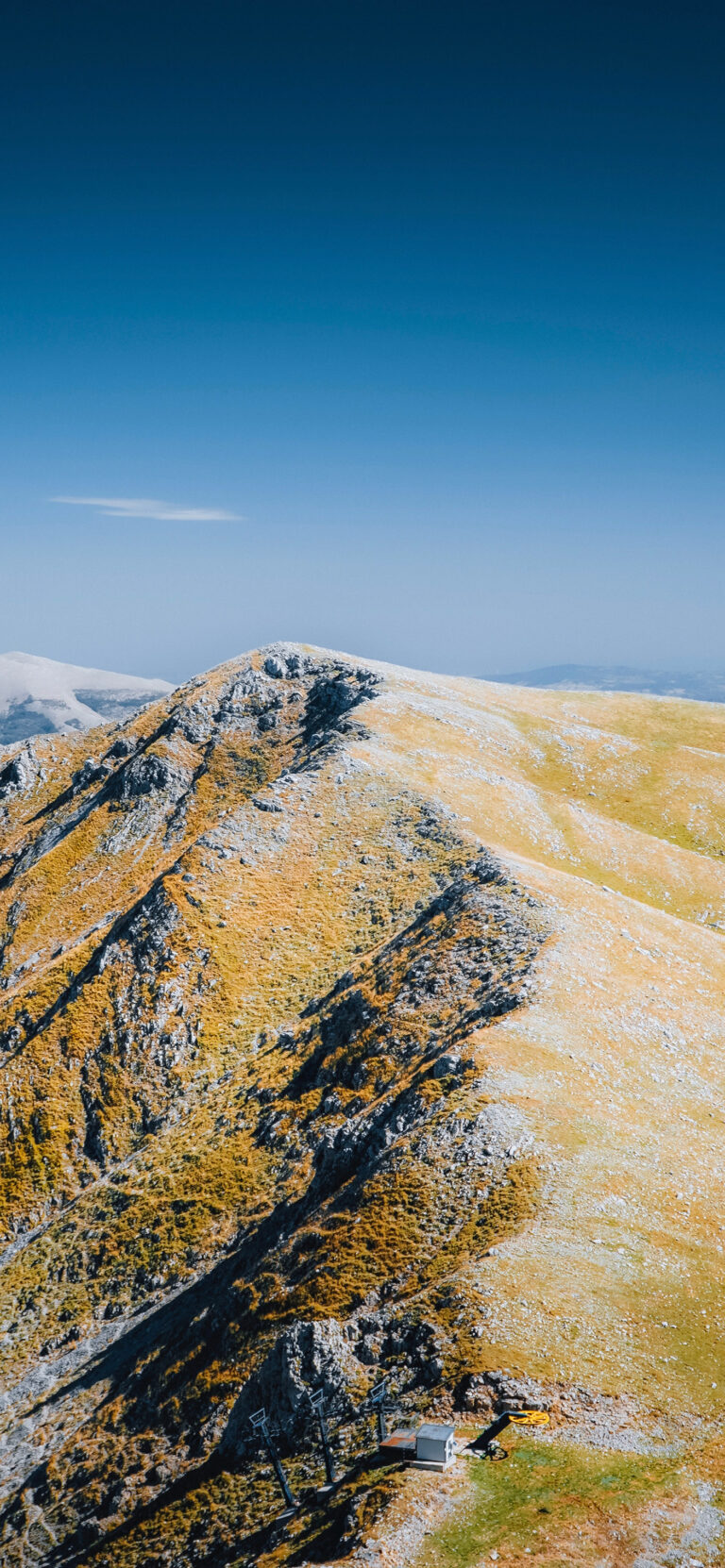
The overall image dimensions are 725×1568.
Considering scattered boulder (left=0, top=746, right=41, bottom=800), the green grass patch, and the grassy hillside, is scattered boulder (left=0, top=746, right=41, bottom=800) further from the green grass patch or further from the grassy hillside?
the green grass patch

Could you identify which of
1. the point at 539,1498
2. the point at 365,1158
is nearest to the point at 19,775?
the point at 365,1158

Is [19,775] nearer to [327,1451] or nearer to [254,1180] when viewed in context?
[254,1180]

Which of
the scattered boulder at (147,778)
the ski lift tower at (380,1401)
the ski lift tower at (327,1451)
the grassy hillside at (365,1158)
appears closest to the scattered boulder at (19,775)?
the scattered boulder at (147,778)

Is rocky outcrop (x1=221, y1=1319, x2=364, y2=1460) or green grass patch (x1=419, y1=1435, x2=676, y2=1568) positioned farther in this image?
rocky outcrop (x1=221, y1=1319, x2=364, y2=1460)

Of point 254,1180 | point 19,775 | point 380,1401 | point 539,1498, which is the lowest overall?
point 254,1180

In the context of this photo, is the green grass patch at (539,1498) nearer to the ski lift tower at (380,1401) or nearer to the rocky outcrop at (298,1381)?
the ski lift tower at (380,1401)

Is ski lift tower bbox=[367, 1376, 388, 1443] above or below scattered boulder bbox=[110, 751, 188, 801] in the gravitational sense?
→ below

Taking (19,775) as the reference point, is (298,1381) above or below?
below

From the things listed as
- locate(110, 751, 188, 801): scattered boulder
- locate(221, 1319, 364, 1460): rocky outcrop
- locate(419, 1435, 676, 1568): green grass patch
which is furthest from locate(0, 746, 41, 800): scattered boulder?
locate(419, 1435, 676, 1568): green grass patch
